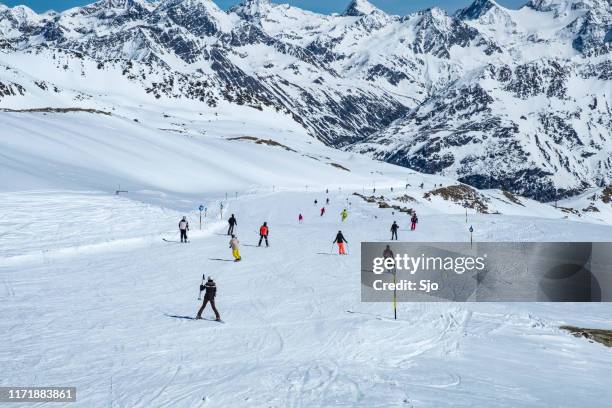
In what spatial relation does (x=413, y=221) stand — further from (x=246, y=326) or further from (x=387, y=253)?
(x=246, y=326)

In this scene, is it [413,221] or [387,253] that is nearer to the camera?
[387,253]

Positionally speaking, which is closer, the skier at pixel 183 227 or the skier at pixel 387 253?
the skier at pixel 387 253

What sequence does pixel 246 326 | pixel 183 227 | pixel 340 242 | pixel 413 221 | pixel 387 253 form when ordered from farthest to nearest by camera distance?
pixel 413 221 < pixel 183 227 < pixel 340 242 < pixel 387 253 < pixel 246 326

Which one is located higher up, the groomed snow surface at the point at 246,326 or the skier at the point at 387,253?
the skier at the point at 387,253

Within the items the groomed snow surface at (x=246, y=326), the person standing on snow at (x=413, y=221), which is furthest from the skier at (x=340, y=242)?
the person standing on snow at (x=413, y=221)

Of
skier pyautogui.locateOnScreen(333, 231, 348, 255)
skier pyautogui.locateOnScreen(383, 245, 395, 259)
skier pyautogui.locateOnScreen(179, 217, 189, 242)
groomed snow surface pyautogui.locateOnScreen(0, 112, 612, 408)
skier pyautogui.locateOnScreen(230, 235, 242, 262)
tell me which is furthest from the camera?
skier pyautogui.locateOnScreen(179, 217, 189, 242)

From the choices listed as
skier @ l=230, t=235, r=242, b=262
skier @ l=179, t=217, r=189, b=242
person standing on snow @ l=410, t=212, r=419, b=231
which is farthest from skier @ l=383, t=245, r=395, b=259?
person standing on snow @ l=410, t=212, r=419, b=231

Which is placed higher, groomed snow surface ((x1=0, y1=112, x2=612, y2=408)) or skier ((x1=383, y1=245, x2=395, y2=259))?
skier ((x1=383, y1=245, x2=395, y2=259))

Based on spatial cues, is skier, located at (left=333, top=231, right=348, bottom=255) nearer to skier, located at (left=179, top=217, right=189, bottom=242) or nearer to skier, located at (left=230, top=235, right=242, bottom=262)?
skier, located at (left=230, top=235, right=242, bottom=262)

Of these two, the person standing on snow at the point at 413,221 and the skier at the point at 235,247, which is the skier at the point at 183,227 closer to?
the skier at the point at 235,247

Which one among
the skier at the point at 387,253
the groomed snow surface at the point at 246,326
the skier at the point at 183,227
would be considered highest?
the skier at the point at 183,227

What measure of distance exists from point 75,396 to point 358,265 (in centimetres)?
1832

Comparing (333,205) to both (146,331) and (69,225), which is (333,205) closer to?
(69,225)

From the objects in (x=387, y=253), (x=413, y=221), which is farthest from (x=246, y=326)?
(x=413, y=221)
